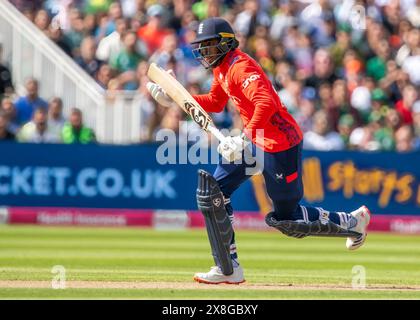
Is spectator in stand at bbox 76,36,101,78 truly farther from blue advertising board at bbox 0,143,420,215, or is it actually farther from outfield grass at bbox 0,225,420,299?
outfield grass at bbox 0,225,420,299

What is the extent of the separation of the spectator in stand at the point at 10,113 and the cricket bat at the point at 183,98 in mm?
6103

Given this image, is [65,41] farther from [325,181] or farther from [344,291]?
[344,291]

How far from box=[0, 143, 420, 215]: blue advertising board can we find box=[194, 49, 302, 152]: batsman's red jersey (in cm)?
586

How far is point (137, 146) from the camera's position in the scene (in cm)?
1430

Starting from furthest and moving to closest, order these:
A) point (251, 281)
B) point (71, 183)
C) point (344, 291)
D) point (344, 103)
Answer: point (344, 103)
point (71, 183)
point (251, 281)
point (344, 291)

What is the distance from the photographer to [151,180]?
46.6ft

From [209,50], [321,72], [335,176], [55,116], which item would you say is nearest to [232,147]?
[209,50]

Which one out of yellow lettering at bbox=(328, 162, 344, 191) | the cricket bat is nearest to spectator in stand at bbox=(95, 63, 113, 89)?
yellow lettering at bbox=(328, 162, 344, 191)

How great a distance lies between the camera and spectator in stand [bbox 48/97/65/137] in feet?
47.5

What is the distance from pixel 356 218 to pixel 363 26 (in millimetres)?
8274

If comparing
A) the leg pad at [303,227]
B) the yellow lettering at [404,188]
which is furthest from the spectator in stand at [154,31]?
the leg pad at [303,227]

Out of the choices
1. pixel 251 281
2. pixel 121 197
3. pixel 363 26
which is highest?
pixel 363 26

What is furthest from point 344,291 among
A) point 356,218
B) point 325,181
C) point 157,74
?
point 325,181

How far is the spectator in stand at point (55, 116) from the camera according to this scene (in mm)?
14492
